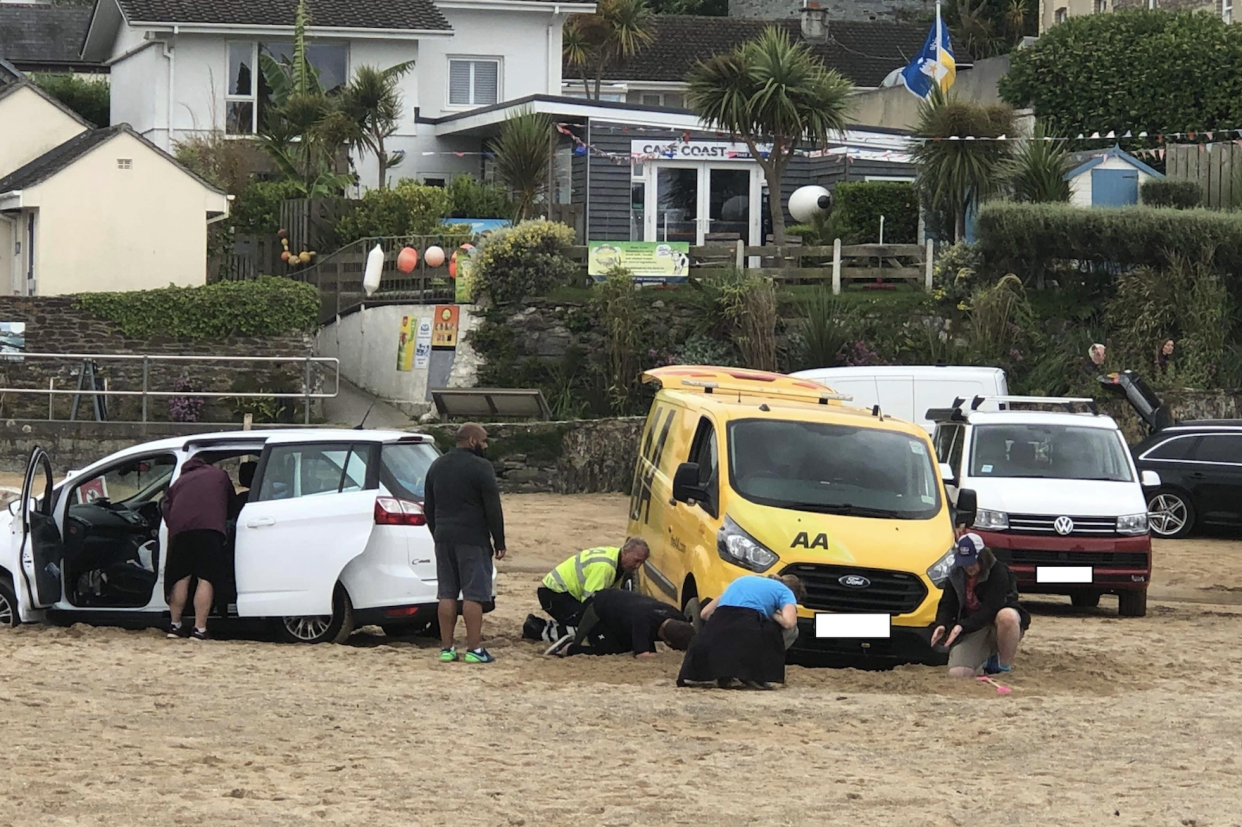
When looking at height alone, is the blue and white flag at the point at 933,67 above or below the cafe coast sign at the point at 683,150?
above

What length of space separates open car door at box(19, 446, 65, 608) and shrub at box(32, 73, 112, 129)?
129ft

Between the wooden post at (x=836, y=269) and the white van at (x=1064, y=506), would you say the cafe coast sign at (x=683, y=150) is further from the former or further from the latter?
the white van at (x=1064, y=506)

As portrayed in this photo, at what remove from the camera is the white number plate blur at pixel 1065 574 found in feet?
55.3

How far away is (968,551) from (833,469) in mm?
1411

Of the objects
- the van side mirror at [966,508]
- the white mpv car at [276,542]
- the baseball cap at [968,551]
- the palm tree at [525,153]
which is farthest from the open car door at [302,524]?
the palm tree at [525,153]

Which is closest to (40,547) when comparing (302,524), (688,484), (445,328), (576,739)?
(302,524)

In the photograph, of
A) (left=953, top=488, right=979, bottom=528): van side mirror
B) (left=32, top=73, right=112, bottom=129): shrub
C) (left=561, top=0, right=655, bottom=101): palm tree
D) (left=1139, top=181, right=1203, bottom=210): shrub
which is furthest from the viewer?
(left=32, top=73, right=112, bottom=129): shrub

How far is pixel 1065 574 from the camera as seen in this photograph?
1688 cm

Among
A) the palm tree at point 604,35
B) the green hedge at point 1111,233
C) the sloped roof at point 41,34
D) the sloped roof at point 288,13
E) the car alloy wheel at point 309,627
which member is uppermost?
the sloped roof at point 41,34

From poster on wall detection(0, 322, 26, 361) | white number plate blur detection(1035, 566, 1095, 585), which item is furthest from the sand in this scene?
poster on wall detection(0, 322, 26, 361)

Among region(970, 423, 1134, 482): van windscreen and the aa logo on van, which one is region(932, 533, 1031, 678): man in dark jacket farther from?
region(970, 423, 1134, 482): van windscreen

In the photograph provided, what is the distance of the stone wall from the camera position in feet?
94.7

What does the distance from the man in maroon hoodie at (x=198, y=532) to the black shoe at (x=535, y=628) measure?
7.38ft

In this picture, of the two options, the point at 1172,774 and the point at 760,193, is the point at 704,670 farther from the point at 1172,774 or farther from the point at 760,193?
the point at 760,193
